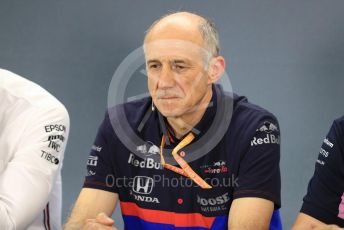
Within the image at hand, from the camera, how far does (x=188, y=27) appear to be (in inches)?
77.6

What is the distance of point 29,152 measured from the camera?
5.82 feet

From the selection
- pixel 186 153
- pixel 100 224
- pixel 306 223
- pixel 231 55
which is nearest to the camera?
pixel 100 224

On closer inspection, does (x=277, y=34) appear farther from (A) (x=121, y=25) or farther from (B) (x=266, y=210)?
(B) (x=266, y=210)

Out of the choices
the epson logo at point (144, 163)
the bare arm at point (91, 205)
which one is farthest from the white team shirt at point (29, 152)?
the epson logo at point (144, 163)

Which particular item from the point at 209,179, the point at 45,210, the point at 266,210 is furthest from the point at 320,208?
the point at 45,210

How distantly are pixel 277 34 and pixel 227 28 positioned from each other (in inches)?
10.6

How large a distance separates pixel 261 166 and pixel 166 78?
0.43 metres

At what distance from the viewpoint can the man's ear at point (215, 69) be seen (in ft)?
6.79

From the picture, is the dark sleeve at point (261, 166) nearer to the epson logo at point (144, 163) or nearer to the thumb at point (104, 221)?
the epson logo at point (144, 163)

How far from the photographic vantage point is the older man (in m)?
1.92

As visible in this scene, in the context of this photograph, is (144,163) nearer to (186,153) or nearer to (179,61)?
(186,153)

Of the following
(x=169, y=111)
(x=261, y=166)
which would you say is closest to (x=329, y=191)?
(x=261, y=166)

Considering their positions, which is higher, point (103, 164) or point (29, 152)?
point (29, 152)

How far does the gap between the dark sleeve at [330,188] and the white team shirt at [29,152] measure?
0.84m
